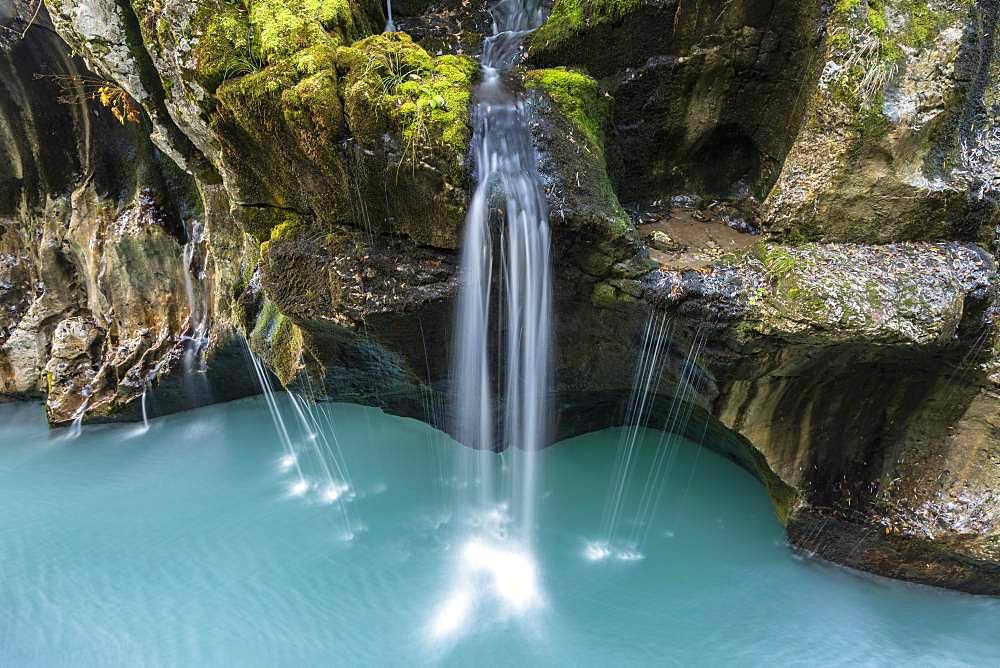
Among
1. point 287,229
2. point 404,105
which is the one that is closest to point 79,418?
point 287,229

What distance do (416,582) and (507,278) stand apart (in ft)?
11.0

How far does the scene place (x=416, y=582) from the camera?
5.20 meters

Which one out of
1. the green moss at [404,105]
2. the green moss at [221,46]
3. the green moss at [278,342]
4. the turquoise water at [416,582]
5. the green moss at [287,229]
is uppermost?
the green moss at [221,46]

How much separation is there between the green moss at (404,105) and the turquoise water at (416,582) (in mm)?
4195

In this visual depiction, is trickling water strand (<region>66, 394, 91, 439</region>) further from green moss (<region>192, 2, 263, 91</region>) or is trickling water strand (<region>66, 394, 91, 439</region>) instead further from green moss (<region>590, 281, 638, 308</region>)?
green moss (<region>590, 281, 638, 308</region>)

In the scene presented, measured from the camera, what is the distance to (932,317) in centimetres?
372

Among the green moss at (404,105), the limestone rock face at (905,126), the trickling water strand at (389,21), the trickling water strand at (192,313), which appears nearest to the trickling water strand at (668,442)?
the limestone rock face at (905,126)

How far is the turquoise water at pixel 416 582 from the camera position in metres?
4.60

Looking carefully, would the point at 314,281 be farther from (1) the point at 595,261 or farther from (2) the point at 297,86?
(1) the point at 595,261

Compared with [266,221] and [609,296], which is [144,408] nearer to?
[266,221]

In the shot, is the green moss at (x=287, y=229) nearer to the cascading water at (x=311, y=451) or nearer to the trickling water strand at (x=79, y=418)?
the cascading water at (x=311, y=451)

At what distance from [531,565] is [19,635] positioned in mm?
5057

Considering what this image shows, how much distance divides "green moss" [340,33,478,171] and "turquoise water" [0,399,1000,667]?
4.20 metres

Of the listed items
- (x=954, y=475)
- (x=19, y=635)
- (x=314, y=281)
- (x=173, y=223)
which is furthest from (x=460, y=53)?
(x=19, y=635)
